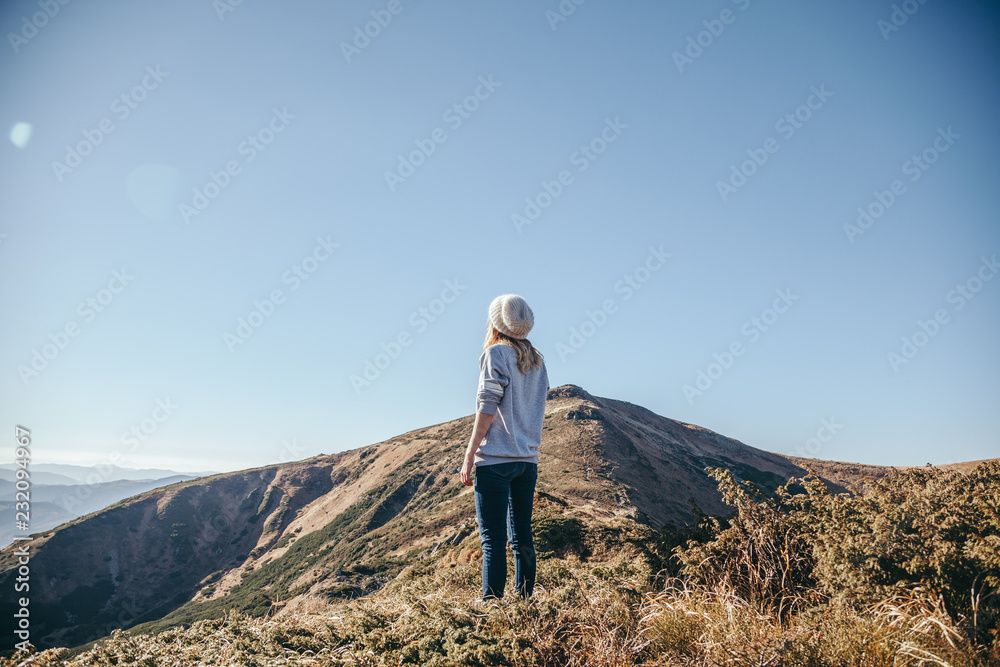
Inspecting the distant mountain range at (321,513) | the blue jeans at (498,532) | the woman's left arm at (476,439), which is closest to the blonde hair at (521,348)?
the woman's left arm at (476,439)

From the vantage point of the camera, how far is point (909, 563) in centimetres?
279

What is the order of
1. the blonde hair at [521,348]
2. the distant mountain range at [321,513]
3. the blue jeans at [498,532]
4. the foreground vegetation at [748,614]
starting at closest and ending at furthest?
1. the foreground vegetation at [748,614]
2. the blue jeans at [498,532]
3. the blonde hair at [521,348]
4. the distant mountain range at [321,513]

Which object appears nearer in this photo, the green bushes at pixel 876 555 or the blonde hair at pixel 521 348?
the green bushes at pixel 876 555

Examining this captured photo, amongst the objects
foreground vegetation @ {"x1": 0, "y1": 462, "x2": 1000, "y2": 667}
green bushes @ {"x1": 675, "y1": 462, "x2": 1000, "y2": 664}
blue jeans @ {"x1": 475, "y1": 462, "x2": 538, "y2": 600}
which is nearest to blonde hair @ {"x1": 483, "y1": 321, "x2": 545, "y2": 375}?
blue jeans @ {"x1": 475, "y1": 462, "x2": 538, "y2": 600}

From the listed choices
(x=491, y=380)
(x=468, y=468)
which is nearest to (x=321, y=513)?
(x=468, y=468)

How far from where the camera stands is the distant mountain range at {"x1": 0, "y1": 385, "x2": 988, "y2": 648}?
35.7 m

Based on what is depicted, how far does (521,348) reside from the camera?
3.77 m

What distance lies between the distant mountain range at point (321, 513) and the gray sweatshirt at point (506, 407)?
23.1 metres

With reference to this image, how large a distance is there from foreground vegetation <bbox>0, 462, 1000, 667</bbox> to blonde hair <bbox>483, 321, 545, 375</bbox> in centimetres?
159

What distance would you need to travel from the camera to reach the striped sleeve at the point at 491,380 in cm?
348

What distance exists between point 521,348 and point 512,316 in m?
0.26

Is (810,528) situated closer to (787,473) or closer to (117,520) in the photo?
(787,473)

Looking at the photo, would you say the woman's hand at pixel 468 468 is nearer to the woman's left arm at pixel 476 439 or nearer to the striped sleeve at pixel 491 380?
the woman's left arm at pixel 476 439

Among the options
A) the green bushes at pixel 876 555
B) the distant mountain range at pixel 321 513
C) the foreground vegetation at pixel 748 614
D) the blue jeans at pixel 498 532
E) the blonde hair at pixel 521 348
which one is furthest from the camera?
the distant mountain range at pixel 321 513
